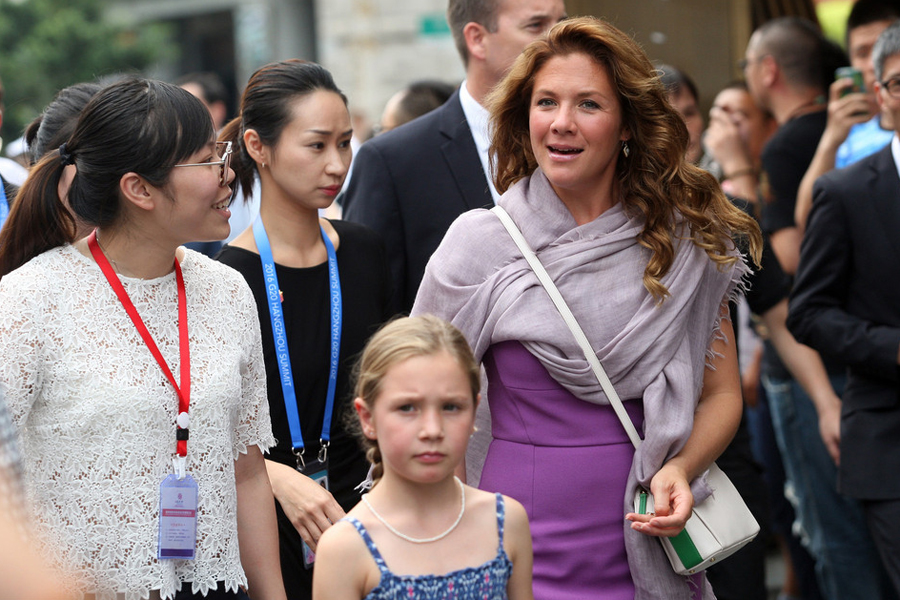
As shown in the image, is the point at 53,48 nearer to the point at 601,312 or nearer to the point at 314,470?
the point at 314,470

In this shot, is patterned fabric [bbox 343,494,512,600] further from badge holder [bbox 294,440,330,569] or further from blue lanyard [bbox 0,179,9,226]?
blue lanyard [bbox 0,179,9,226]

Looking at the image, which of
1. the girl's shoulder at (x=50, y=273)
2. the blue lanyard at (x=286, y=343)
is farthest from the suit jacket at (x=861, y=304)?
the girl's shoulder at (x=50, y=273)

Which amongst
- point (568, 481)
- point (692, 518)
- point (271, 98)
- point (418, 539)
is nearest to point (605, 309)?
point (568, 481)

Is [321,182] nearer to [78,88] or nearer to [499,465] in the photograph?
[78,88]

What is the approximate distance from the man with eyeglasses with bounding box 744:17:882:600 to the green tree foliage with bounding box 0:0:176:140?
13.3 meters

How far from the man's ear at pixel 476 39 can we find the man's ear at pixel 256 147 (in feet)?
3.47

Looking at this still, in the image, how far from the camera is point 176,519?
107 inches

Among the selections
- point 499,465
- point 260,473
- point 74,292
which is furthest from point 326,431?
point 74,292

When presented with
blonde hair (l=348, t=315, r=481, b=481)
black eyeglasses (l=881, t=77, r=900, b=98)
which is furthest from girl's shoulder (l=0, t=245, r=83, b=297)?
black eyeglasses (l=881, t=77, r=900, b=98)

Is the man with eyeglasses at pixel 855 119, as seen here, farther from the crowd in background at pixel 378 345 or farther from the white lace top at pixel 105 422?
→ the white lace top at pixel 105 422

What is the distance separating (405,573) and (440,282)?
35.7 inches

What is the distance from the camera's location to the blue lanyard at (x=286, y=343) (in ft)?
11.2

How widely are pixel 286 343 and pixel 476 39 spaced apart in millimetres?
1591

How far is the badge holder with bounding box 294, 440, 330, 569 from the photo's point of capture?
337 centimetres
